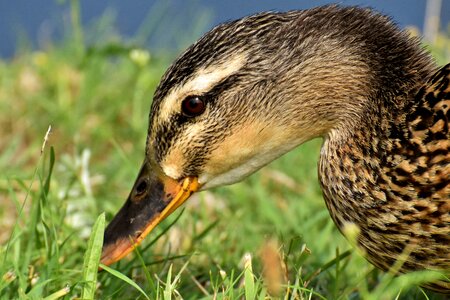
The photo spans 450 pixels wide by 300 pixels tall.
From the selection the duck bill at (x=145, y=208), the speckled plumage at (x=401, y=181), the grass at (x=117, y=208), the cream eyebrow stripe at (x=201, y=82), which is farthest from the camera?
the duck bill at (x=145, y=208)

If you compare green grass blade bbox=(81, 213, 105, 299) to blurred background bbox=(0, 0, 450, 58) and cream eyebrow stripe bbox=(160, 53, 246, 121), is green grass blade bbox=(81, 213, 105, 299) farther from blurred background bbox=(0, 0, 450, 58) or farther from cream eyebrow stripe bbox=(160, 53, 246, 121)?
blurred background bbox=(0, 0, 450, 58)

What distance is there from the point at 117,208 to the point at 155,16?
2385 mm

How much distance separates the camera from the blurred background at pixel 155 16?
6.80m

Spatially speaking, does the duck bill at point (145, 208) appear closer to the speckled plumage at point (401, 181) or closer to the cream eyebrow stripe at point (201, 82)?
the cream eyebrow stripe at point (201, 82)

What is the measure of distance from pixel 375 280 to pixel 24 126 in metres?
2.68

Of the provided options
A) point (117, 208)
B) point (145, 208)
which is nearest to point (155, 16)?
point (117, 208)

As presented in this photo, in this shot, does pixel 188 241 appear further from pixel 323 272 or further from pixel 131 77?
pixel 131 77

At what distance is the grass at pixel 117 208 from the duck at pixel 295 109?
0.66 feet

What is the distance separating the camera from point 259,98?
379 centimetres

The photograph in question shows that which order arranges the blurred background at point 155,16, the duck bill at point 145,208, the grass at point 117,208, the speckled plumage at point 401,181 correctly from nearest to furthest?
the speckled plumage at point 401,181 → the grass at point 117,208 → the duck bill at point 145,208 → the blurred background at point 155,16

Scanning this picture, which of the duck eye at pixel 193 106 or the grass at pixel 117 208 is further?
the duck eye at pixel 193 106

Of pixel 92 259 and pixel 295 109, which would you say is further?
pixel 295 109

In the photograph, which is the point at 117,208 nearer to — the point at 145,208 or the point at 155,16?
the point at 145,208

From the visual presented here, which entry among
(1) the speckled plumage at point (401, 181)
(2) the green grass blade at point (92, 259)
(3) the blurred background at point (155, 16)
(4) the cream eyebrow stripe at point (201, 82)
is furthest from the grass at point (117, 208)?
(4) the cream eyebrow stripe at point (201, 82)
